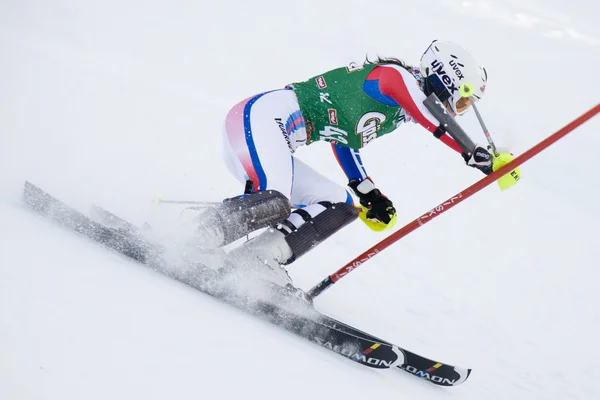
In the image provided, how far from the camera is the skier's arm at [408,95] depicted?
377 cm

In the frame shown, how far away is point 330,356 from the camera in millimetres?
3449

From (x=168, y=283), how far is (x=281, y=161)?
0.97 m

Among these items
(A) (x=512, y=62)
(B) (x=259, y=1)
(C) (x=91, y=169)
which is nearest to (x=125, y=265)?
(C) (x=91, y=169)

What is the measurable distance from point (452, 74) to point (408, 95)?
0.36 meters

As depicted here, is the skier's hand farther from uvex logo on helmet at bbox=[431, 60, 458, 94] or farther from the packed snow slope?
uvex logo on helmet at bbox=[431, 60, 458, 94]

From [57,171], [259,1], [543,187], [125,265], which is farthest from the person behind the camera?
[259,1]

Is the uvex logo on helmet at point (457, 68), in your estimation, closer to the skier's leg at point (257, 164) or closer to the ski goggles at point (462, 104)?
the ski goggles at point (462, 104)

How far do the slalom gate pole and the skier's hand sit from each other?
0.38 metres

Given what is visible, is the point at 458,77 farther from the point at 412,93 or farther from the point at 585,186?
the point at 585,186

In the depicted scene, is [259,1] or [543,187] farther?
[259,1]

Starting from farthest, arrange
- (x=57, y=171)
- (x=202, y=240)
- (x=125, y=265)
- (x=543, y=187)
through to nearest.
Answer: (x=543, y=187)
(x=57, y=171)
(x=202, y=240)
(x=125, y=265)

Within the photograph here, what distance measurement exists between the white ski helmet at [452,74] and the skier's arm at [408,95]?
219 millimetres

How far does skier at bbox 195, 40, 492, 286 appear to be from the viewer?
368cm

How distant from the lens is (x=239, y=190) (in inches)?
237
